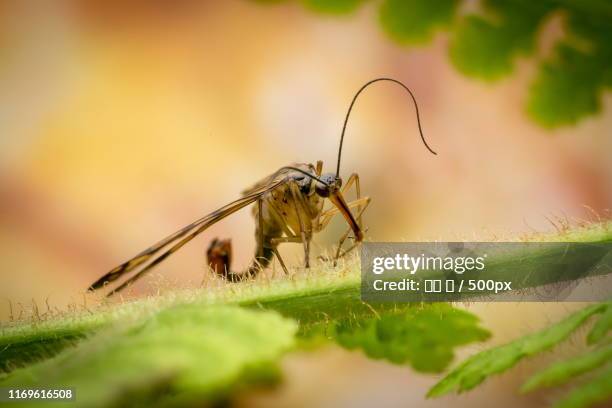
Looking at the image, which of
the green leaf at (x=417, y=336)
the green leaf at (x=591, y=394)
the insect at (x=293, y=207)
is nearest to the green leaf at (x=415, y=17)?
the insect at (x=293, y=207)

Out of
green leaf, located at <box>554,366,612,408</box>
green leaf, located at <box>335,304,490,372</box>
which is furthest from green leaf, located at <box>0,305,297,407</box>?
green leaf, located at <box>335,304,490,372</box>

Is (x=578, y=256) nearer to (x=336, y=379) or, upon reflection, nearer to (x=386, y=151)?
(x=336, y=379)

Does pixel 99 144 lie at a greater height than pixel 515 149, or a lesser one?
greater

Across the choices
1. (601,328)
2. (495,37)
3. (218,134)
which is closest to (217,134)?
(218,134)

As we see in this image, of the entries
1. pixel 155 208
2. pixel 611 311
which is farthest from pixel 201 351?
pixel 155 208

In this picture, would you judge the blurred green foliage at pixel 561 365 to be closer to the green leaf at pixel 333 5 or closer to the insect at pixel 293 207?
the insect at pixel 293 207

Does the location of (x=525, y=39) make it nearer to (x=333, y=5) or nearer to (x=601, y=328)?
(x=333, y=5)

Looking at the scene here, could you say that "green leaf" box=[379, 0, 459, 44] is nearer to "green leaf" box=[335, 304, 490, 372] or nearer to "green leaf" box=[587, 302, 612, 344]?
"green leaf" box=[335, 304, 490, 372]
